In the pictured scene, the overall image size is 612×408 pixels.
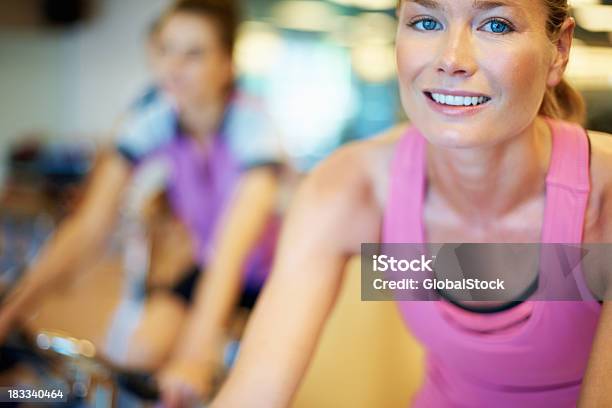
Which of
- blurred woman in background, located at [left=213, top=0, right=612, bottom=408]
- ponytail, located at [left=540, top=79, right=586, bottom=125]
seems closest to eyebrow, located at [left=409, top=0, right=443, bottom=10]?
blurred woman in background, located at [left=213, top=0, right=612, bottom=408]

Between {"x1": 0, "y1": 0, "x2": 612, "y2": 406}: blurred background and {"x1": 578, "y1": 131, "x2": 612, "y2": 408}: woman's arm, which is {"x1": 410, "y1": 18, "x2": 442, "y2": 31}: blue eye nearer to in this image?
{"x1": 578, "y1": 131, "x2": 612, "y2": 408}: woman's arm

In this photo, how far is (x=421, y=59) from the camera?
475 mm

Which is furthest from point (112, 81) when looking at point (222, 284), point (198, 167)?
point (222, 284)

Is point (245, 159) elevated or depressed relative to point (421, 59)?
depressed

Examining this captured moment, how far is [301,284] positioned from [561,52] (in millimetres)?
222

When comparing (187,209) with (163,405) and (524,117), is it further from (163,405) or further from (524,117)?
(524,117)

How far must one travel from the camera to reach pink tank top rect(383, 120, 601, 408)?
1.60ft

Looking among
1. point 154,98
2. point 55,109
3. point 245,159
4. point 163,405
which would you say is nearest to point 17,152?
point 55,109

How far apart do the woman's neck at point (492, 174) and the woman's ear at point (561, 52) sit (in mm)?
32

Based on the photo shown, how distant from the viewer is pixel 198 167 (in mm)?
1074

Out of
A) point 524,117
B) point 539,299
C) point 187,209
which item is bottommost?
point 187,209

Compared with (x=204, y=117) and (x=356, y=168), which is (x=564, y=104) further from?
(x=204, y=117)

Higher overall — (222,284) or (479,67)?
(479,67)

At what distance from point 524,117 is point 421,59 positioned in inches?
2.8
